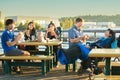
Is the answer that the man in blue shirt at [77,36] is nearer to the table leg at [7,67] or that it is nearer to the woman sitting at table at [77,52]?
the woman sitting at table at [77,52]

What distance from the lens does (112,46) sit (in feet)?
20.3

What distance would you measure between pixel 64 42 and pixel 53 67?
1236 mm

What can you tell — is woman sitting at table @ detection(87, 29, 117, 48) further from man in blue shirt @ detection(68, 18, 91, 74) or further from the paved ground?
the paved ground

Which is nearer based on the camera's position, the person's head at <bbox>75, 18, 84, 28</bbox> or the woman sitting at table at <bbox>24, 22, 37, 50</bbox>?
the person's head at <bbox>75, 18, 84, 28</bbox>

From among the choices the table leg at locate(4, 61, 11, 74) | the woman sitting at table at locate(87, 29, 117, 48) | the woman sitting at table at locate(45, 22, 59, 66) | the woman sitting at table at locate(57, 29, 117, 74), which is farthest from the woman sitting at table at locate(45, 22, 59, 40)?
the woman sitting at table at locate(57, 29, 117, 74)

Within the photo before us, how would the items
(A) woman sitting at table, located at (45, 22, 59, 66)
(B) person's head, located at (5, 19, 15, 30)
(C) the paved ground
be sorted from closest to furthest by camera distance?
1. (C) the paved ground
2. (B) person's head, located at (5, 19, 15, 30)
3. (A) woman sitting at table, located at (45, 22, 59, 66)

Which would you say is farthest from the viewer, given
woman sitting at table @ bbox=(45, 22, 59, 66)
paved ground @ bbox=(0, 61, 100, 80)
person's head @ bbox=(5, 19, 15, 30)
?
woman sitting at table @ bbox=(45, 22, 59, 66)

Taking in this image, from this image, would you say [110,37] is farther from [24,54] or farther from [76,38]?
[24,54]

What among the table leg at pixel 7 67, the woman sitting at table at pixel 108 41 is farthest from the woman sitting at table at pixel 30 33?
the woman sitting at table at pixel 108 41

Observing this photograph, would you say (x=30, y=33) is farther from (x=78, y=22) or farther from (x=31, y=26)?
(x=78, y=22)

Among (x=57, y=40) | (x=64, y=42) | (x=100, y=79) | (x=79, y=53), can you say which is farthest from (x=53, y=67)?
(x=100, y=79)

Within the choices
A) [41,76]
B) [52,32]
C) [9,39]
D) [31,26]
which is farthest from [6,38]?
[52,32]

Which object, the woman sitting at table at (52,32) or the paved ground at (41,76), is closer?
the paved ground at (41,76)

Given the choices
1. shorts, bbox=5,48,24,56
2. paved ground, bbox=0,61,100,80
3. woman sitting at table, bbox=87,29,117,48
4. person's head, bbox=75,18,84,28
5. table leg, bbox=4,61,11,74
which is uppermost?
person's head, bbox=75,18,84,28
